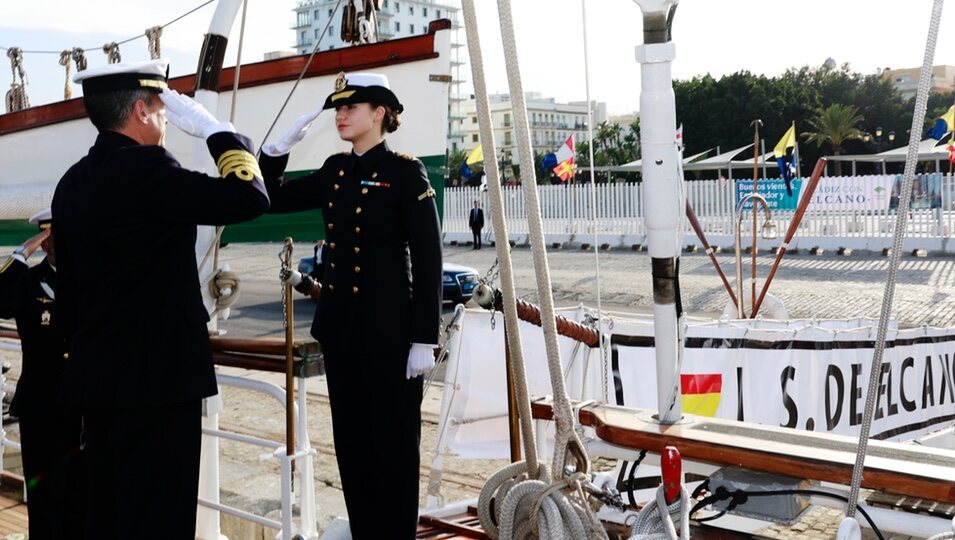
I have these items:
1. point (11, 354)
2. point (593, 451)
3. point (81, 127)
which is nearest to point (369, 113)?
point (593, 451)

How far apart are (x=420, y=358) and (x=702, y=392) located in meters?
2.90

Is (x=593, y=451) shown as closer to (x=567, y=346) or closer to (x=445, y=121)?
(x=567, y=346)

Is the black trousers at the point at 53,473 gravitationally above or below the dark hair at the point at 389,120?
below

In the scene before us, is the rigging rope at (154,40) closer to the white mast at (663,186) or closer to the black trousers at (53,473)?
the black trousers at (53,473)

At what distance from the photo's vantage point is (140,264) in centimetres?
246

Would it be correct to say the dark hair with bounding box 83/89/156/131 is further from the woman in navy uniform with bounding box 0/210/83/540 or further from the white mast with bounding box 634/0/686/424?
the white mast with bounding box 634/0/686/424

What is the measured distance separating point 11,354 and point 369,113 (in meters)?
11.5

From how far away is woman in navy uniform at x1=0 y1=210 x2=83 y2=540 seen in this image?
354 centimetres

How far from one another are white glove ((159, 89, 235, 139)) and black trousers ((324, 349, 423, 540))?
0.82m

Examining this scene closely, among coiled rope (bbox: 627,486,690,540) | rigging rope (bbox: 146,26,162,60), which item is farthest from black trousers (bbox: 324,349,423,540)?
rigging rope (bbox: 146,26,162,60)

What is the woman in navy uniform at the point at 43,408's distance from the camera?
3.54m

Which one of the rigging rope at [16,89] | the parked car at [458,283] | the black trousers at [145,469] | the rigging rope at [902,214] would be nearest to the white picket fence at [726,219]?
the parked car at [458,283]

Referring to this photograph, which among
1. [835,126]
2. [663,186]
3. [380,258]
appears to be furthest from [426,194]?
[835,126]

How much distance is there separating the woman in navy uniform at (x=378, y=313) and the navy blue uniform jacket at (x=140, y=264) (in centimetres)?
48
